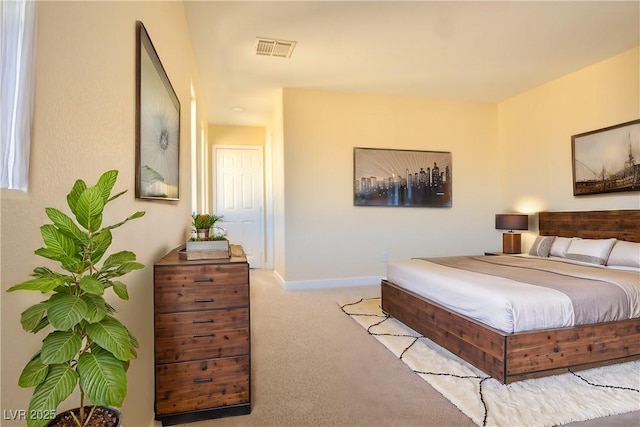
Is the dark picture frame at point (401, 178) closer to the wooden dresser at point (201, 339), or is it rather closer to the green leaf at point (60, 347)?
the wooden dresser at point (201, 339)

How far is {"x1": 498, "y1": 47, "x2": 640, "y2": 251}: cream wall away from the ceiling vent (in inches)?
139

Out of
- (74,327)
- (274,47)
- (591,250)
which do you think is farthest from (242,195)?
(74,327)

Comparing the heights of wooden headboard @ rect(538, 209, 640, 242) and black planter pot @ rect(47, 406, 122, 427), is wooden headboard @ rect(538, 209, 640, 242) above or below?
above

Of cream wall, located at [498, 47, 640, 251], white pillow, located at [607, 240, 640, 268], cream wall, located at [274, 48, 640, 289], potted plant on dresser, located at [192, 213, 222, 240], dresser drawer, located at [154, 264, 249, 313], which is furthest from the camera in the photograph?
cream wall, located at [274, 48, 640, 289]

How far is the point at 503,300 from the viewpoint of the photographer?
6.84 ft

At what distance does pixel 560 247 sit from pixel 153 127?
4.19 m

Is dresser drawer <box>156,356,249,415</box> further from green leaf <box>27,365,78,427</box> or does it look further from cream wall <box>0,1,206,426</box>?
green leaf <box>27,365,78,427</box>

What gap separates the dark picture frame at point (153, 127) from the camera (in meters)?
1.57

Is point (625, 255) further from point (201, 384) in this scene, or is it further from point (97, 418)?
point (97, 418)

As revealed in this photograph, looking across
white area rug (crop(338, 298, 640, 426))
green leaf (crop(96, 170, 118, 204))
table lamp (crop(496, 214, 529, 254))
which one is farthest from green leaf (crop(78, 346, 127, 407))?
table lamp (crop(496, 214, 529, 254))

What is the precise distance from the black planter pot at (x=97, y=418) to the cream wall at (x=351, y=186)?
3948 mm

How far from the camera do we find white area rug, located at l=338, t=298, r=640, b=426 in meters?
1.78

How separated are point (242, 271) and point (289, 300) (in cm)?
253

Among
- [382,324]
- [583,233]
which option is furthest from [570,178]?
[382,324]
